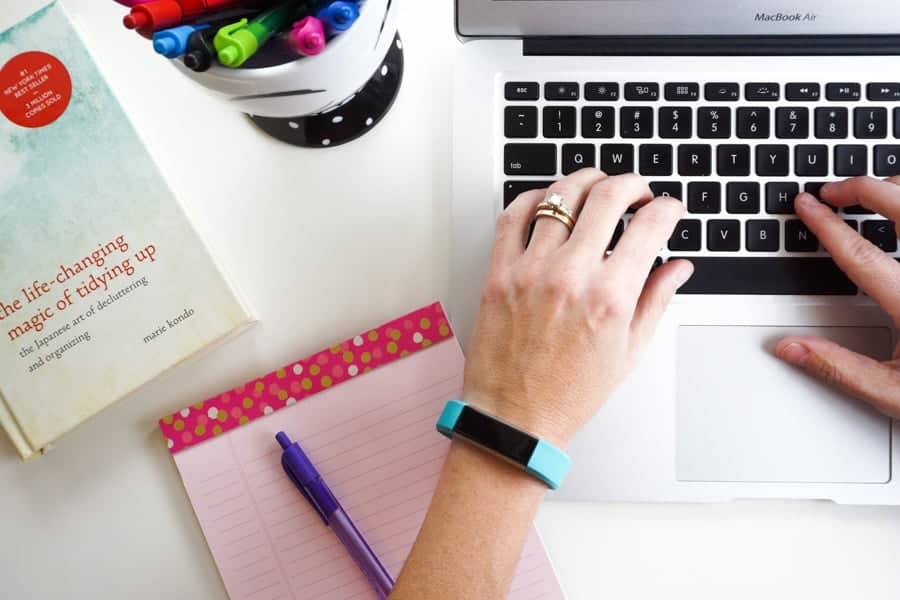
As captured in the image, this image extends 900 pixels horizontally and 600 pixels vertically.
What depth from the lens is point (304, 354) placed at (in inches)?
26.3

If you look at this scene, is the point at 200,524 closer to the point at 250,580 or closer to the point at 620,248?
the point at 250,580

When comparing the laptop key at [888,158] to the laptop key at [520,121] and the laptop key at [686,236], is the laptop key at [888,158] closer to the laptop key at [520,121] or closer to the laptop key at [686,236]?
the laptop key at [686,236]

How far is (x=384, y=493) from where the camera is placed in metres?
0.65

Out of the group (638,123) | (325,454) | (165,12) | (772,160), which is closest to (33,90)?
(165,12)

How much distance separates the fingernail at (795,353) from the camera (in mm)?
593

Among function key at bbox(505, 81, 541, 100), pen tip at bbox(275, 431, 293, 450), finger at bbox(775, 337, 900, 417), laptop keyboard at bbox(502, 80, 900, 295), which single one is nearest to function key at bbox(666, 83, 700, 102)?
laptop keyboard at bbox(502, 80, 900, 295)

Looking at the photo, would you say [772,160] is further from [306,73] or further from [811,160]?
[306,73]

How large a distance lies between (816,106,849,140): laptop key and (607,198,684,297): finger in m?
0.16

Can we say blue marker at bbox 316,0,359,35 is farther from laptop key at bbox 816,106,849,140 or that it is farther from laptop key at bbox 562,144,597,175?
laptop key at bbox 816,106,849,140

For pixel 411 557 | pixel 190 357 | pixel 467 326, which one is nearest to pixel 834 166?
pixel 467 326

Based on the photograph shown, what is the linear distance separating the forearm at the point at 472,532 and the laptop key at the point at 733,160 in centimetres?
29

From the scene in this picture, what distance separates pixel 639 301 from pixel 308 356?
0.29 m

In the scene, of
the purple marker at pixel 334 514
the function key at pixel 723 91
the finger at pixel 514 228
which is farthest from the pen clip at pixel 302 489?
the function key at pixel 723 91

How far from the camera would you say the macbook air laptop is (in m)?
0.60
